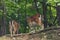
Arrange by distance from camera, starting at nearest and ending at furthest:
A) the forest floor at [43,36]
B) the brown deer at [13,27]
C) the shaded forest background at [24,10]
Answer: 1. the forest floor at [43,36]
2. the shaded forest background at [24,10]
3. the brown deer at [13,27]

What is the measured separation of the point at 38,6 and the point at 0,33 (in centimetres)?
246

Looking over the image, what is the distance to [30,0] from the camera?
901 centimetres

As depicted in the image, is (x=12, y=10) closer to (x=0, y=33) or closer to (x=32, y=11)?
(x=32, y=11)

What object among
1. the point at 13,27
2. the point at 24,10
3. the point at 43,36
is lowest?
the point at 13,27

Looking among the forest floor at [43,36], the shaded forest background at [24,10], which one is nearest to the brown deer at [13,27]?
the shaded forest background at [24,10]

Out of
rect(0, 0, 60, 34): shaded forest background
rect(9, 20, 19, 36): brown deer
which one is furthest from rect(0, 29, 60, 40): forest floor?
rect(9, 20, 19, 36): brown deer

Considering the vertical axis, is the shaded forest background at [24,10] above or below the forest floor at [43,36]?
above

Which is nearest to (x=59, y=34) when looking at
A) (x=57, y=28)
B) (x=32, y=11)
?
(x=57, y=28)

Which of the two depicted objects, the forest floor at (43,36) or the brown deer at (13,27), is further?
the brown deer at (13,27)

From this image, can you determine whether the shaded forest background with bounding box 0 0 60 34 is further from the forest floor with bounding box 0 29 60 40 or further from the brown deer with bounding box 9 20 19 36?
the forest floor with bounding box 0 29 60 40

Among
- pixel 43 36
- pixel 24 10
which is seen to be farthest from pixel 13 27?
pixel 43 36

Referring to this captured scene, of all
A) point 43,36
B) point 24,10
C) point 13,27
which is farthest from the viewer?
point 13,27

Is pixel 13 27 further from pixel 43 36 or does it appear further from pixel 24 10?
pixel 43 36

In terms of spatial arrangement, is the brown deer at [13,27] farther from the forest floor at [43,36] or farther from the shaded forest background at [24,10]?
the forest floor at [43,36]
